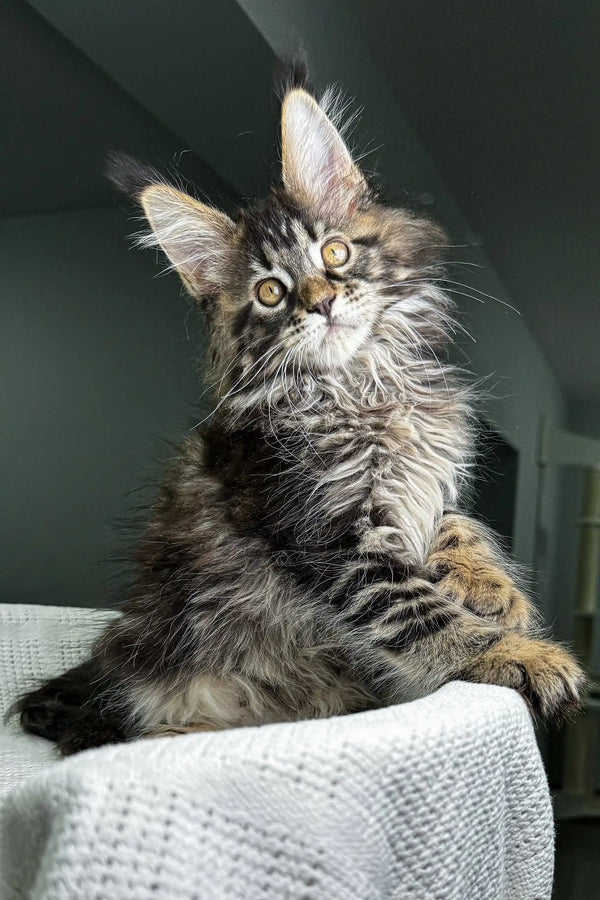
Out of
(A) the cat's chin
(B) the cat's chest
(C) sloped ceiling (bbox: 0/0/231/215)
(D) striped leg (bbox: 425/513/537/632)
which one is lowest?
(D) striped leg (bbox: 425/513/537/632)

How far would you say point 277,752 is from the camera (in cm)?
70

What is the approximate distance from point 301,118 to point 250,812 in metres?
A: 1.25

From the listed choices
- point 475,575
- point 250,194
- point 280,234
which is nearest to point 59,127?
point 250,194

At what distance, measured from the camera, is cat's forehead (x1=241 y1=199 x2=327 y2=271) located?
4.61 feet

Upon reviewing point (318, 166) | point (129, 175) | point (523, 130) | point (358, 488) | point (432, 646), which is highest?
point (523, 130)

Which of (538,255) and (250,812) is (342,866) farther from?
(538,255)

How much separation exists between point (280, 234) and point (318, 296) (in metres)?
0.21

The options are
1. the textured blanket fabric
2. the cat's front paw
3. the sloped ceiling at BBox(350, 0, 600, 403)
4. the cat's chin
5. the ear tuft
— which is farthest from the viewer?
the sloped ceiling at BBox(350, 0, 600, 403)

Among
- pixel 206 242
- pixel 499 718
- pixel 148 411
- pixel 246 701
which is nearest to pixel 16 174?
pixel 148 411

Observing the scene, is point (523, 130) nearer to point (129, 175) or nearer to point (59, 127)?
point (129, 175)

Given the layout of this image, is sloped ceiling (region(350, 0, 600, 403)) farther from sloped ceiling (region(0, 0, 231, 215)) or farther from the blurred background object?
sloped ceiling (region(0, 0, 231, 215))

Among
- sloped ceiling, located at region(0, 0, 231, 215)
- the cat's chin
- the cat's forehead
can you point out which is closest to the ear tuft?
the cat's forehead

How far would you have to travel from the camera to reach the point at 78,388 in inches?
95.1

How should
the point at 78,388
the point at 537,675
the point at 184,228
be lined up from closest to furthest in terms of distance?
the point at 537,675 → the point at 184,228 → the point at 78,388
